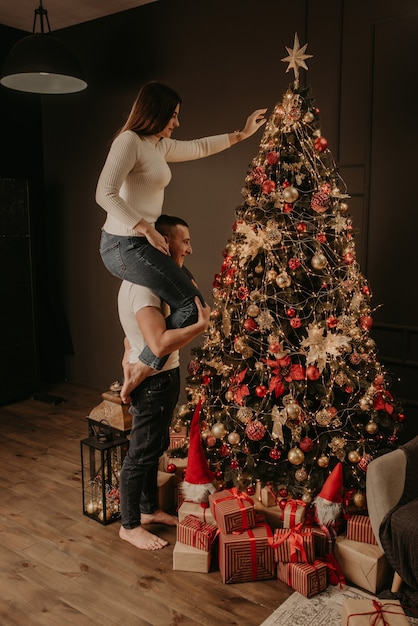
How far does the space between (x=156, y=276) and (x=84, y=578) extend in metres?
1.24

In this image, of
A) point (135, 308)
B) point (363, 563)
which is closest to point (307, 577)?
point (363, 563)

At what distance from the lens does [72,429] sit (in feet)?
12.8

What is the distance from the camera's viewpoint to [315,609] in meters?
2.11

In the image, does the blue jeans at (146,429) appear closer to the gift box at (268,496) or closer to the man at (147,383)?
the man at (147,383)

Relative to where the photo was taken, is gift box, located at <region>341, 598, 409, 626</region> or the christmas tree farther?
the christmas tree

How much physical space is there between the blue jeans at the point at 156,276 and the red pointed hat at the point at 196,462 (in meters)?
0.37

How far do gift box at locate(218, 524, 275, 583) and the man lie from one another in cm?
38

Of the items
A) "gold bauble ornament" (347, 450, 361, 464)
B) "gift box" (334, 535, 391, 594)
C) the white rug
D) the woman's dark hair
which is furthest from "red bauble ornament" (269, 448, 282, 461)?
the woman's dark hair

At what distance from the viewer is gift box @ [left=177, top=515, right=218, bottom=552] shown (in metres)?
2.33

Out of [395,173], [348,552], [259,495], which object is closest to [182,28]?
[395,173]

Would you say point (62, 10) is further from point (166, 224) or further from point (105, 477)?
point (105, 477)

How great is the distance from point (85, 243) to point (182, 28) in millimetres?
1810

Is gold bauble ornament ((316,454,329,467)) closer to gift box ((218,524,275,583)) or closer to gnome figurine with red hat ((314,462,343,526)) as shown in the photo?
gnome figurine with red hat ((314,462,343,526))

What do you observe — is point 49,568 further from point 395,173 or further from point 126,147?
point 395,173
